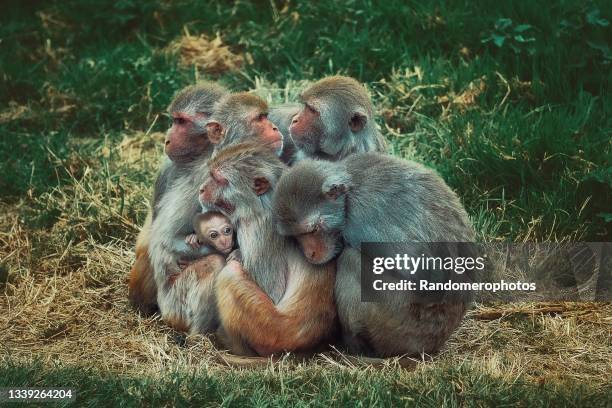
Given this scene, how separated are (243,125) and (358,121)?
77 cm

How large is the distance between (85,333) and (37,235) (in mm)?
1373

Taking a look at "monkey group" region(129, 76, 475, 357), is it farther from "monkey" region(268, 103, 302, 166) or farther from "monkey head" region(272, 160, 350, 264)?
"monkey" region(268, 103, 302, 166)

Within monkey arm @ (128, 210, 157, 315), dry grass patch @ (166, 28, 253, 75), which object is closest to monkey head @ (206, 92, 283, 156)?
monkey arm @ (128, 210, 157, 315)

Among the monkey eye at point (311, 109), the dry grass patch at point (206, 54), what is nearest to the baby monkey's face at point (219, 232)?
the monkey eye at point (311, 109)

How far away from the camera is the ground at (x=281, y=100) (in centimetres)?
552

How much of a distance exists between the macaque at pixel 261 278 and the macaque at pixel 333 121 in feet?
2.16

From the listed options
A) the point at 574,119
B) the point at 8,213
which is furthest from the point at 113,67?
the point at 574,119

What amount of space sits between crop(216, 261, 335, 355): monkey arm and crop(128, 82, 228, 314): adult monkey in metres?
1.00

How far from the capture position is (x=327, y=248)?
5.79 metres

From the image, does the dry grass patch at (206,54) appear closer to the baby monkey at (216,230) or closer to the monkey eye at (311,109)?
the monkey eye at (311,109)

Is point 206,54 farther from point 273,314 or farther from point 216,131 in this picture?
point 273,314

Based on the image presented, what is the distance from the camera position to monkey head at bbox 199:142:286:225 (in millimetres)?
5980

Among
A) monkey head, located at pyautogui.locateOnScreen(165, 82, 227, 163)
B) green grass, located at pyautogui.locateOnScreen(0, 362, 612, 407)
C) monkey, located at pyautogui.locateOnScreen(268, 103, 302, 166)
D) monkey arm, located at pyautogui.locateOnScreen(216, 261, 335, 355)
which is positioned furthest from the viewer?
monkey, located at pyautogui.locateOnScreen(268, 103, 302, 166)

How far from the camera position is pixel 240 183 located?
5980 millimetres
